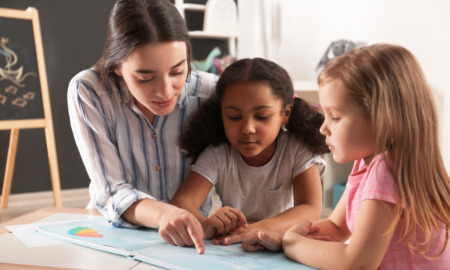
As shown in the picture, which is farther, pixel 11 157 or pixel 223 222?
pixel 11 157

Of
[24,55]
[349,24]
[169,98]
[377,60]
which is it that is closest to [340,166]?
[349,24]

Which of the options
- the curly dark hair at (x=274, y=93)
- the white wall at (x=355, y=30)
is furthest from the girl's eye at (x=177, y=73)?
the white wall at (x=355, y=30)

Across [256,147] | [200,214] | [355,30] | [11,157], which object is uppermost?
[355,30]

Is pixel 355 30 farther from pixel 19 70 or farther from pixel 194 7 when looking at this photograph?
pixel 19 70

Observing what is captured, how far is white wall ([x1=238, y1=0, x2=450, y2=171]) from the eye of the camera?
9.21 ft

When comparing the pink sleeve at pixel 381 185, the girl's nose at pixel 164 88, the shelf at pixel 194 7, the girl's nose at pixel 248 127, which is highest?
the shelf at pixel 194 7

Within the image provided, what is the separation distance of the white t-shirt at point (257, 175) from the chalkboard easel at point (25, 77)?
208 centimetres

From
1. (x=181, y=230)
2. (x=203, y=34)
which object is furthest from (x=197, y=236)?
(x=203, y=34)

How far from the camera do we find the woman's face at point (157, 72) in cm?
109

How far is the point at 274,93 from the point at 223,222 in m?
0.36

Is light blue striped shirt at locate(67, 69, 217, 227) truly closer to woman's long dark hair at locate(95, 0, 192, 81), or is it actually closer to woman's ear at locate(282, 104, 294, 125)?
woman's long dark hair at locate(95, 0, 192, 81)

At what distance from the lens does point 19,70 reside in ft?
10.2

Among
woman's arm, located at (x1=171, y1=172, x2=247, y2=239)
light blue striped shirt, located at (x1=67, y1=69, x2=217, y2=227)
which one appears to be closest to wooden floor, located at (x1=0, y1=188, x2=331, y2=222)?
light blue striped shirt, located at (x1=67, y1=69, x2=217, y2=227)

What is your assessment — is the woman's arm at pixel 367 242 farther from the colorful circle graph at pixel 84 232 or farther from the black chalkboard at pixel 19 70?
the black chalkboard at pixel 19 70
